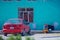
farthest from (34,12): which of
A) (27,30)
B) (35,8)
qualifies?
(27,30)

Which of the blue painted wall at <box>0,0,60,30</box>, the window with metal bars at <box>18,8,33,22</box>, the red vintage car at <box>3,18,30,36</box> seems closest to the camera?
the red vintage car at <box>3,18,30,36</box>

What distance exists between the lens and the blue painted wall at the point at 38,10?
34125 mm

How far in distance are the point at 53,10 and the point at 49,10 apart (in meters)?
0.49

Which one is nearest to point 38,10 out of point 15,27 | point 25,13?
point 25,13

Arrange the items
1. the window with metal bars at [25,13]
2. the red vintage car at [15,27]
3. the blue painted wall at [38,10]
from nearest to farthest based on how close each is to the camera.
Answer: the red vintage car at [15,27], the blue painted wall at [38,10], the window with metal bars at [25,13]

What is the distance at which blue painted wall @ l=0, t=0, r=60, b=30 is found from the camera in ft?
112

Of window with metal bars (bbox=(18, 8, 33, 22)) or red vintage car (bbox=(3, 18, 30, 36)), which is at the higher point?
window with metal bars (bbox=(18, 8, 33, 22))

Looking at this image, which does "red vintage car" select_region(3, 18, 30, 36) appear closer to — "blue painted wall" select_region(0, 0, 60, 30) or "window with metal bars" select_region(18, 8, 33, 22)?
"blue painted wall" select_region(0, 0, 60, 30)

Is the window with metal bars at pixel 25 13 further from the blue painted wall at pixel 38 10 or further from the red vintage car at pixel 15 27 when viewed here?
the red vintage car at pixel 15 27

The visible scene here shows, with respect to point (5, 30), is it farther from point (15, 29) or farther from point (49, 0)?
point (49, 0)

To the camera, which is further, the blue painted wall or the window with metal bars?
the window with metal bars

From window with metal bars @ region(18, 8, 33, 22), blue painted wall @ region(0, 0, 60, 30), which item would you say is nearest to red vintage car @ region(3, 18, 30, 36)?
blue painted wall @ region(0, 0, 60, 30)

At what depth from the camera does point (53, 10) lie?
112 ft

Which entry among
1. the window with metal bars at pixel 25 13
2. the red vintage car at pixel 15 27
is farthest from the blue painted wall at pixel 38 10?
the red vintage car at pixel 15 27
